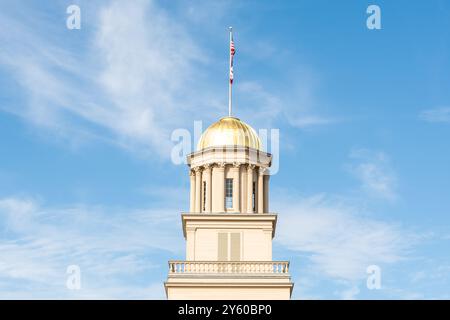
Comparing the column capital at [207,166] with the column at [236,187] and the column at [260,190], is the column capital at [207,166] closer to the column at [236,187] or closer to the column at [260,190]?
the column at [236,187]

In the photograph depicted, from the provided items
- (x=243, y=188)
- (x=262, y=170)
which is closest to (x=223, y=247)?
(x=243, y=188)

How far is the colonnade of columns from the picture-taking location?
55719 mm

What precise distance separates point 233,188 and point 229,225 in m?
2.69

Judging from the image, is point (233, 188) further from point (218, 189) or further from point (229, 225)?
point (229, 225)

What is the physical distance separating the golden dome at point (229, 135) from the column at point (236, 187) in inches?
62.5

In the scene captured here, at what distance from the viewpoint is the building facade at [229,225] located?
51438 mm

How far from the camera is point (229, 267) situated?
2061 inches

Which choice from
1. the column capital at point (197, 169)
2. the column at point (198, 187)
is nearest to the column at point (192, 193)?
the column at point (198, 187)
